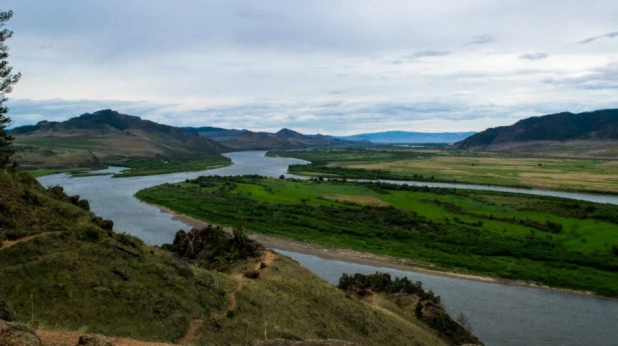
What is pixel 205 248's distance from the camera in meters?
34.9

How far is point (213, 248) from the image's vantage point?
34.7 m

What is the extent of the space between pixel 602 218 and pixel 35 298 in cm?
6796

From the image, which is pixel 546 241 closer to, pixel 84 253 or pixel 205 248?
pixel 205 248

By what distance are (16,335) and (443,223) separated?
5963cm

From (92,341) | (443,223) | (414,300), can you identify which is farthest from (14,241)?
(443,223)

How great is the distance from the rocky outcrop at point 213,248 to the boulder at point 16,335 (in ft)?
72.3

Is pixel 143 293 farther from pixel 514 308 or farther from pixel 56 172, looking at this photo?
pixel 56 172

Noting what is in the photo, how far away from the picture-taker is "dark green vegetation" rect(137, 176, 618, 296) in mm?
47594

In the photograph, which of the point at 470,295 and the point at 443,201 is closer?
the point at 470,295

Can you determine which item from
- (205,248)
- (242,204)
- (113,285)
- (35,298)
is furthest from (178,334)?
(242,204)

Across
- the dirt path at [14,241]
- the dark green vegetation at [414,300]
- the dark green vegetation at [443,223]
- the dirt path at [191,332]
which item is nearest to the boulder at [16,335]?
the dirt path at [191,332]

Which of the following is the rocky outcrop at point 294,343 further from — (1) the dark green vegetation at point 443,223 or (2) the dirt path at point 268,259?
(1) the dark green vegetation at point 443,223

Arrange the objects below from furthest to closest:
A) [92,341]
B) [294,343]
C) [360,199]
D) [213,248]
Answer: [360,199] < [213,248] < [294,343] < [92,341]

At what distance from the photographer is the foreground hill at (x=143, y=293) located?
1812cm
